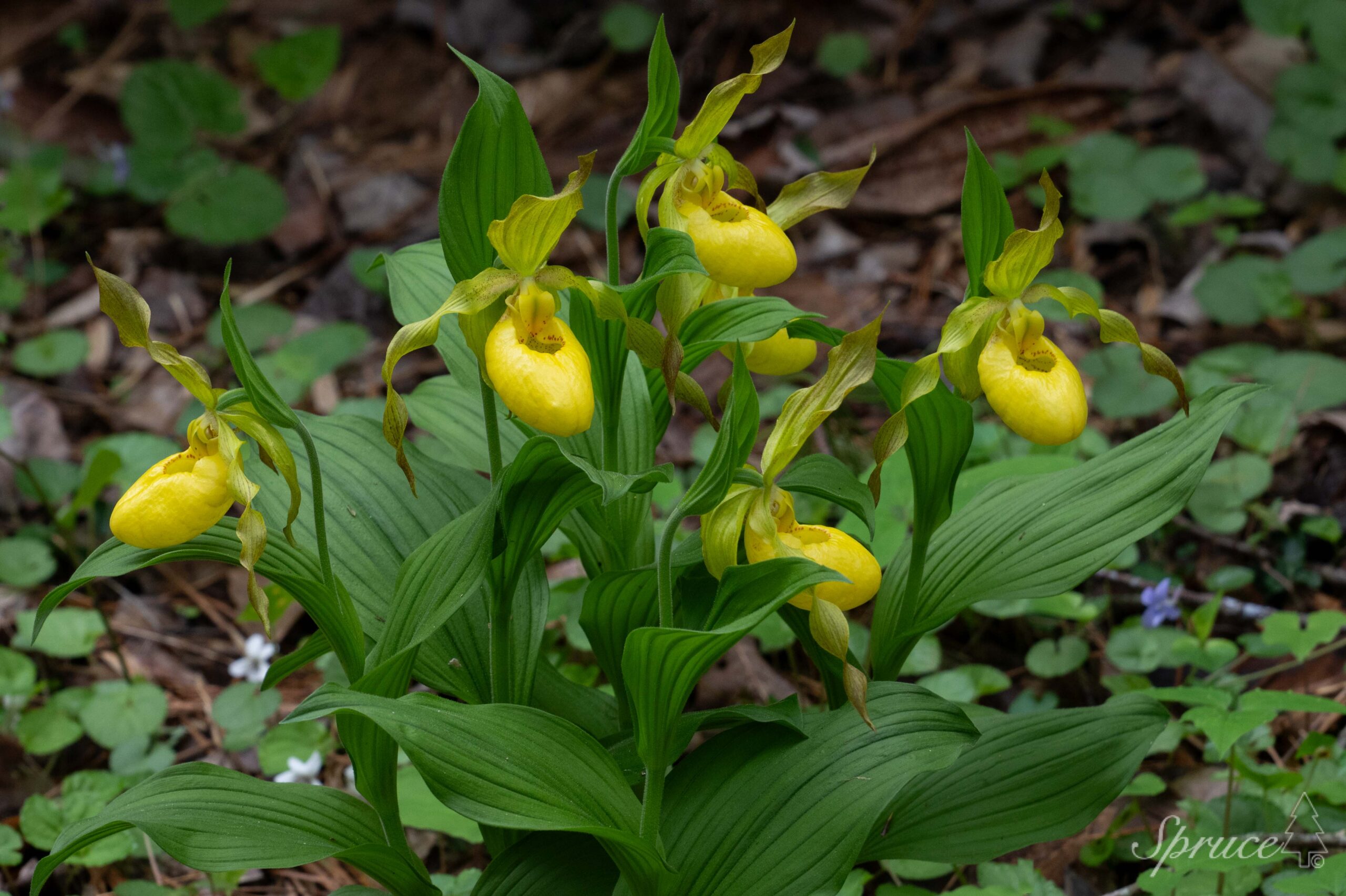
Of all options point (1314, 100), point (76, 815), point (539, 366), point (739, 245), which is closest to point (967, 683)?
point (739, 245)

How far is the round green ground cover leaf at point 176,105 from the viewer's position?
11.6 ft

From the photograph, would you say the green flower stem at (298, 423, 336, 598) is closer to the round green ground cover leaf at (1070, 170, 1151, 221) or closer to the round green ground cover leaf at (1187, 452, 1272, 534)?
the round green ground cover leaf at (1187, 452, 1272, 534)

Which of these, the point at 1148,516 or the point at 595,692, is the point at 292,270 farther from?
the point at 1148,516

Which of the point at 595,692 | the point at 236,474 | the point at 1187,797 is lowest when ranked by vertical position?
the point at 1187,797

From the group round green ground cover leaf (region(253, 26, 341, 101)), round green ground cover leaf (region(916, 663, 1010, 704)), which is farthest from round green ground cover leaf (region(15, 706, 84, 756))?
round green ground cover leaf (region(253, 26, 341, 101))

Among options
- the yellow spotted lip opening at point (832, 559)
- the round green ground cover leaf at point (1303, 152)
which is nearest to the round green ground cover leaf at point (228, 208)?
the yellow spotted lip opening at point (832, 559)

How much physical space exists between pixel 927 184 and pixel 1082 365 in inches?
43.7

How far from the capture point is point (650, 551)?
1517mm

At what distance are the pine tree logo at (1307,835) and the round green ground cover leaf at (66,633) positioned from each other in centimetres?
195

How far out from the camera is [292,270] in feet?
11.2

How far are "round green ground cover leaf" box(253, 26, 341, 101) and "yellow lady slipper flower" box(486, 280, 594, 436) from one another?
3.02m

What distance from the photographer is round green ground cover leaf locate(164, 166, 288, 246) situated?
3293 millimetres

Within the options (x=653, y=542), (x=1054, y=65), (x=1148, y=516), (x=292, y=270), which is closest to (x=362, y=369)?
(x=292, y=270)

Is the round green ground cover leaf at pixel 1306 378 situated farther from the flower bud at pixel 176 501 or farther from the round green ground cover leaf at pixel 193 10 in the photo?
the round green ground cover leaf at pixel 193 10
